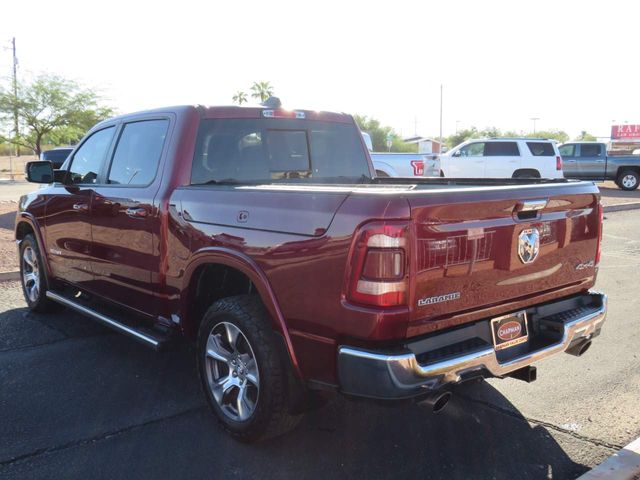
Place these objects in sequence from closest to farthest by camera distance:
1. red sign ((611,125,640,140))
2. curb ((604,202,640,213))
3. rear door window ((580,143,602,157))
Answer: curb ((604,202,640,213)), rear door window ((580,143,602,157)), red sign ((611,125,640,140))

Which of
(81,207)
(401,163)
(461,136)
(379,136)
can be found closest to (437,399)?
(81,207)

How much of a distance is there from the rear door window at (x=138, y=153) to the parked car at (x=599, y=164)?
77.9ft

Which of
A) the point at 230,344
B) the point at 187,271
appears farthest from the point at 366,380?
the point at 187,271

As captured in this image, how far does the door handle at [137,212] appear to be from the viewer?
407 cm

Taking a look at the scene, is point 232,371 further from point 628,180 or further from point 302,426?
point 628,180

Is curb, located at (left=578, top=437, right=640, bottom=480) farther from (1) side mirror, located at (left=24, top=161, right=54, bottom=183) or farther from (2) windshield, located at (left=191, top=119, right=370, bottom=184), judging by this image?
(1) side mirror, located at (left=24, top=161, right=54, bottom=183)

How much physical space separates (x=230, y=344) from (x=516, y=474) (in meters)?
1.72

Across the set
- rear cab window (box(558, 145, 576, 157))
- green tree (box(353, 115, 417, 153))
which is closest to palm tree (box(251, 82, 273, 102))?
green tree (box(353, 115, 417, 153))

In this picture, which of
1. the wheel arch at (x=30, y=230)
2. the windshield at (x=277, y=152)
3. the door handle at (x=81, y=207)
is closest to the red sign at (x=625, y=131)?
the windshield at (x=277, y=152)

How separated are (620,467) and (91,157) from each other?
14.9 feet

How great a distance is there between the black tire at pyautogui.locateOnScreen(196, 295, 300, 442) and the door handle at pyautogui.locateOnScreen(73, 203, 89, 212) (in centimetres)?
187

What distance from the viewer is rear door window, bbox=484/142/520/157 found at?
64.6ft

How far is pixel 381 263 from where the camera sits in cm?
262

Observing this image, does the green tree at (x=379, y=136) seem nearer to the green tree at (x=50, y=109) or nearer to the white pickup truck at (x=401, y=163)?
the green tree at (x=50, y=109)
